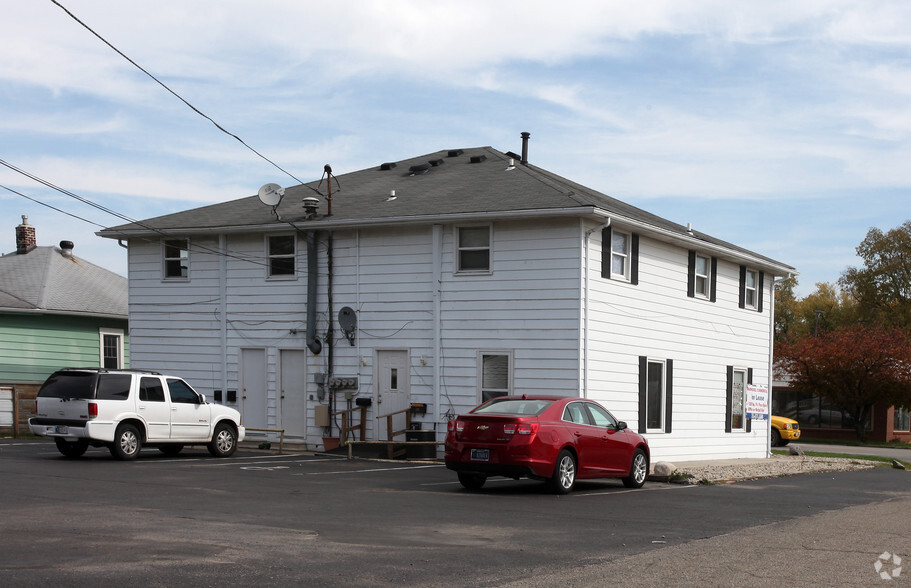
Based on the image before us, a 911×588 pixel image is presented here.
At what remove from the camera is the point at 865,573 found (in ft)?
27.6

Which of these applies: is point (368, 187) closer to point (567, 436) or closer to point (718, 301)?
point (718, 301)

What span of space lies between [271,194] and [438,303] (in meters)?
5.18

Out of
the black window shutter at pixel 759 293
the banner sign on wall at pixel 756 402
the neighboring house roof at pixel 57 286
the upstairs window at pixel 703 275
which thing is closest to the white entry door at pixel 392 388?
the upstairs window at pixel 703 275

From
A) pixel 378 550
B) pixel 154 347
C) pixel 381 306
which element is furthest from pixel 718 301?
pixel 378 550

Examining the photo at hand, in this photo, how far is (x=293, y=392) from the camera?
23.5 metres

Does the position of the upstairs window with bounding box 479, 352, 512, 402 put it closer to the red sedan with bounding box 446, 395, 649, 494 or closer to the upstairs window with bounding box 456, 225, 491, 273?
the upstairs window with bounding box 456, 225, 491, 273

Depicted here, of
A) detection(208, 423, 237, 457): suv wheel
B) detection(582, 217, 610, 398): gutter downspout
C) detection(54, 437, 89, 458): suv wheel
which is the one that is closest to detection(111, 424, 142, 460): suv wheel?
detection(54, 437, 89, 458): suv wheel

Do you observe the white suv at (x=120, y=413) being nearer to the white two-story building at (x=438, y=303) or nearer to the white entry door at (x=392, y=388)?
the white two-story building at (x=438, y=303)

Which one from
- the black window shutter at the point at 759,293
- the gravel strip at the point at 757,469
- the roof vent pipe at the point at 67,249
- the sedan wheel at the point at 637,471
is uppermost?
the roof vent pipe at the point at 67,249

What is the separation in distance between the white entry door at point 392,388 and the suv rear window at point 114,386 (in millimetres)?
5697

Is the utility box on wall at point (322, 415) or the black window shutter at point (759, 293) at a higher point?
the black window shutter at point (759, 293)

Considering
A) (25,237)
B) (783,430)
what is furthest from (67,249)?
(783,430)

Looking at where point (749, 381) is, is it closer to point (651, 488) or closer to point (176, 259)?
point (651, 488)

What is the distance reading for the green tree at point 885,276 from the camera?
204 ft
